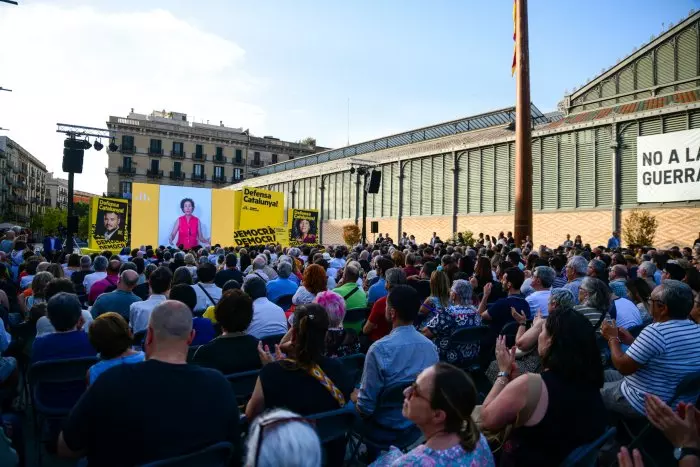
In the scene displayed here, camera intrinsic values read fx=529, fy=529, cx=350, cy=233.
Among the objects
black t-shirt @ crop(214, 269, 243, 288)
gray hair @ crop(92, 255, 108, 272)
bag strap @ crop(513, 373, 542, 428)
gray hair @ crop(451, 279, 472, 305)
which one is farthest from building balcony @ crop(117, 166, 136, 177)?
bag strap @ crop(513, 373, 542, 428)

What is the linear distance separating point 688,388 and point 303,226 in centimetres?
1867

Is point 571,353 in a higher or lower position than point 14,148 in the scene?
lower

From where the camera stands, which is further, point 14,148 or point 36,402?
point 14,148

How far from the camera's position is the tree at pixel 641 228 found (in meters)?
20.8

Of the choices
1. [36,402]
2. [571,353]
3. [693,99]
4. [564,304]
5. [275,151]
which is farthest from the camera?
[275,151]

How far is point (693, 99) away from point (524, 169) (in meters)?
7.93

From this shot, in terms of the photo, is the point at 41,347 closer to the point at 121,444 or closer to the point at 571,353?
the point at 121,444

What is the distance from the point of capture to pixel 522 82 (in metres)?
20.0

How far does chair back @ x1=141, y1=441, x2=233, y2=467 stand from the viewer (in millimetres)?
2234

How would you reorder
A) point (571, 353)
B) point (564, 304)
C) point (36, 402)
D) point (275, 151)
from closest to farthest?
point (571, 353), point (36, 402), point (564, 304), point (275, 151)

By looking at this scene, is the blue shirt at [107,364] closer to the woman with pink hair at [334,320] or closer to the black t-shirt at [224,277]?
the woman with pink hair at [334,320]

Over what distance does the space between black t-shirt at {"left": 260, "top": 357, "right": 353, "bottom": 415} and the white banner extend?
22.2 meters

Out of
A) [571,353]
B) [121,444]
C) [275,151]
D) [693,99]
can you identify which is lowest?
[121,444]

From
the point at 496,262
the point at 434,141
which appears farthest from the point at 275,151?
the point at 496,262
